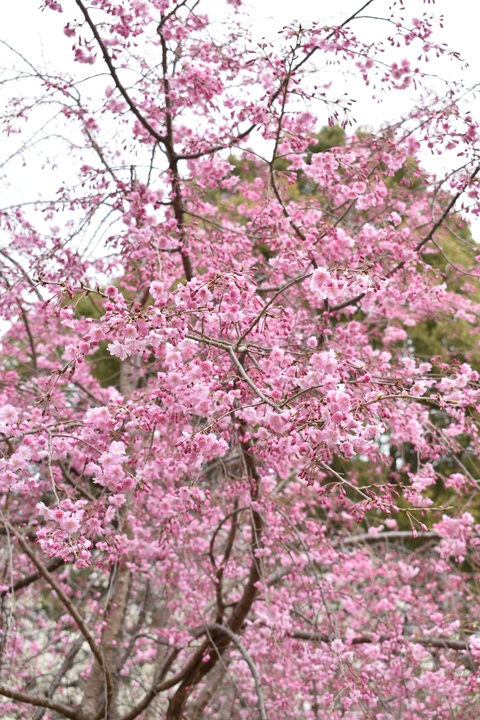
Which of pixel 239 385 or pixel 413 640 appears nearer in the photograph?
pixel 239 385

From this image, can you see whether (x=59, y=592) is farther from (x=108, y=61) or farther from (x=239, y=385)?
(x=108, y=61)

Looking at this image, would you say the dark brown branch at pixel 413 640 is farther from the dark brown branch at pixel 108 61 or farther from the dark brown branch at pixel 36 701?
the dark brown branch at pixel 108 61

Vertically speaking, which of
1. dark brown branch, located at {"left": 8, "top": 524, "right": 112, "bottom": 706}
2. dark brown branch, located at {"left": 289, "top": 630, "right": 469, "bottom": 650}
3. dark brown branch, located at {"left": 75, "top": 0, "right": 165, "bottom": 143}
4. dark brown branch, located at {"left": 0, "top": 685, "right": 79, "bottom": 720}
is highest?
dark brown branch, located at {"left": 75, "top": 0, "right": 165, "bottom": 143}

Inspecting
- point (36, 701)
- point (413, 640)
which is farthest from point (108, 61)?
point (413, 640)

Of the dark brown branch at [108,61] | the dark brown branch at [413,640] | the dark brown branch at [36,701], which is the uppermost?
the dark brown branch at [108,61]

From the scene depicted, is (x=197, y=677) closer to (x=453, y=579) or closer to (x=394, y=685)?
(x=394, y=685)

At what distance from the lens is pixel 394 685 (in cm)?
486

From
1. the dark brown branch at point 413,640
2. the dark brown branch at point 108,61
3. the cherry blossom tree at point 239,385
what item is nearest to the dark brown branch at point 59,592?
the cherry blossom tree at point 239,385

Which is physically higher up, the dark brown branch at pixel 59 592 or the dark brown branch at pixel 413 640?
the dark brown branch at pixel 413 640

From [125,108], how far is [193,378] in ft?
8.35

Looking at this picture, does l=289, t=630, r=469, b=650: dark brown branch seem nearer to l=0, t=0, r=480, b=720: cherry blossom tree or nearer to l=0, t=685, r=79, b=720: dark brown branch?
l=0, t=0, r=480, b=720: cherry blossom tree

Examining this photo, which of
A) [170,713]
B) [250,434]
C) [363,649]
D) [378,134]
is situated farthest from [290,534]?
[378,134]

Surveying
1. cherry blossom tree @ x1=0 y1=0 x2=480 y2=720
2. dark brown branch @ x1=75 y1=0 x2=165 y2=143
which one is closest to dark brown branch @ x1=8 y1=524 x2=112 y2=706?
cherry blossom tree @ x1=0 y1=0 x2=480 y2=720

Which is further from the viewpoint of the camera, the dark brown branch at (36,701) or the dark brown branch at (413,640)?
the dark brown branch at (413,640)
